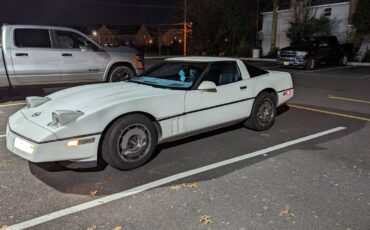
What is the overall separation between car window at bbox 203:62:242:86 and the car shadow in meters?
0.96

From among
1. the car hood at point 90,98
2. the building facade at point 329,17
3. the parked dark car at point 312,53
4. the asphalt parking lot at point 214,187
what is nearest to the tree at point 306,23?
the building facade at point 329,17

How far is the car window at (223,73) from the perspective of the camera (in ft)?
16.6

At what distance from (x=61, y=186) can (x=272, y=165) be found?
2592mm

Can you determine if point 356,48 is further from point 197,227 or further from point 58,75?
point 197,227

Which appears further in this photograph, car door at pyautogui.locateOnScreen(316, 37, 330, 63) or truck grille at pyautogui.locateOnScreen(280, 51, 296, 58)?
car door at pyautogui.locateOnScreen(316, 37, 330, 63)

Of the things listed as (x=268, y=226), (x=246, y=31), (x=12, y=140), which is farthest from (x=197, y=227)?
(x=246, y=31)

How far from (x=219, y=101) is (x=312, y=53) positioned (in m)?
13.9

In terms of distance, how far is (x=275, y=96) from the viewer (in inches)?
239

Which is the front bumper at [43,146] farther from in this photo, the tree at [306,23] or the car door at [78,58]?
the tree at [306,23]

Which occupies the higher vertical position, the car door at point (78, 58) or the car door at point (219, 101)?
the car door at point (78, 58)

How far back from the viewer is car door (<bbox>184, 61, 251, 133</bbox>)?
15.2 feet

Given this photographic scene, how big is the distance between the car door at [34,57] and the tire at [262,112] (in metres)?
5.22

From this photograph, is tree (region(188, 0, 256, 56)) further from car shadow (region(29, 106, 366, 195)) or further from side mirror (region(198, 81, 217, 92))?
side mirror (region(198, 81, 217, 92))

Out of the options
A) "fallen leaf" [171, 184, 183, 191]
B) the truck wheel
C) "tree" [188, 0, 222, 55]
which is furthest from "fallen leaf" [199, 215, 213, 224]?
"tree" [188, 0, 222, 55]
